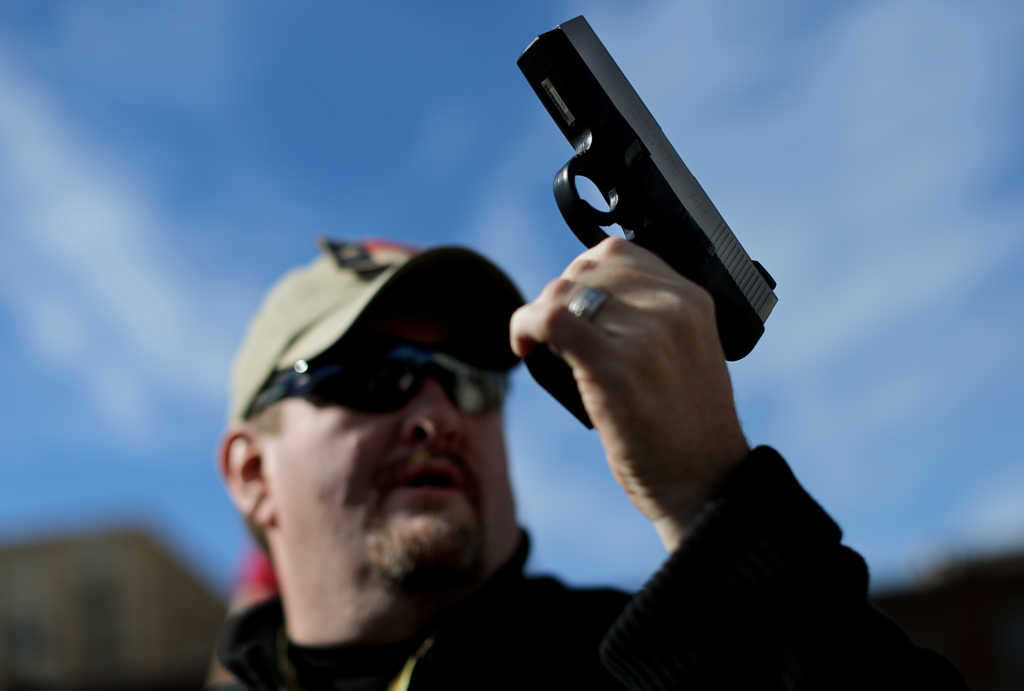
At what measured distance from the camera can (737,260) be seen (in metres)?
1.58

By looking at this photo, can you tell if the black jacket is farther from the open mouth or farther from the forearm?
the open mouth

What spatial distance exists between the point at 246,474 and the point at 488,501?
2.63ft

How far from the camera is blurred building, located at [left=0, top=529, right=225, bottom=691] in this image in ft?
83.0

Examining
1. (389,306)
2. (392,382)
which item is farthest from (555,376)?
(389,306)

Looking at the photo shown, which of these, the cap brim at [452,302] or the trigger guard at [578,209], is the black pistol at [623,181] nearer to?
the trigger guard at [578,209]

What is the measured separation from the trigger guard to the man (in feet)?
0.52

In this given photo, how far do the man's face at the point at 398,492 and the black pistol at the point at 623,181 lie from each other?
1117mm

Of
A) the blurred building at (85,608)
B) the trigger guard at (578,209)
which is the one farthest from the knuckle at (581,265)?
the blurred building at (85,608)

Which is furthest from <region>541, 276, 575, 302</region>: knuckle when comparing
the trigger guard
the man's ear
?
the man's ear

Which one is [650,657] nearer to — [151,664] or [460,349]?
[460,349]

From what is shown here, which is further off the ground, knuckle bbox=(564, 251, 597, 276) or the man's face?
knuckle bbox=(564, 251, 597, 276)

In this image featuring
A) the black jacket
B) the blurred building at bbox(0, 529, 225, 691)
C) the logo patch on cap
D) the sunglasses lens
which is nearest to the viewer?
the black jacket

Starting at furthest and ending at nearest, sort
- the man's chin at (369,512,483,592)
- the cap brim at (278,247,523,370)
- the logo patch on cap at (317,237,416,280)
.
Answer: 1. the logo patch on cap at (317,237,416,280)
2. the cap brim at (278,247,523,370)
3. the man's chin at (369,512,483,592)

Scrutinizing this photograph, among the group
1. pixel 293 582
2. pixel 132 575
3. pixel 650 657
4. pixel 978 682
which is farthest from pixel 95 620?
pixel 650 657
